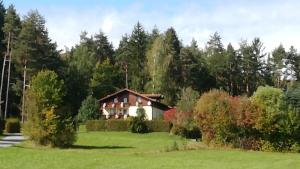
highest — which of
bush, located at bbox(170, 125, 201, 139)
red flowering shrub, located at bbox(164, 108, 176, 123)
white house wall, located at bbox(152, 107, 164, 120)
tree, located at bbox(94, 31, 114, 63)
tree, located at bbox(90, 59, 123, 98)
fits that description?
tree, located at bbox(94, 31, 114, 63)

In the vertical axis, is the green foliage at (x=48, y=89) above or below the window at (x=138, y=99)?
below

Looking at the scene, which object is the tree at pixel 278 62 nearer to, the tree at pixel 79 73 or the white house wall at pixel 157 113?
the white house wall at pixel 157 113

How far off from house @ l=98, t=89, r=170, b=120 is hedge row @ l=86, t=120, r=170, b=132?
1099cm

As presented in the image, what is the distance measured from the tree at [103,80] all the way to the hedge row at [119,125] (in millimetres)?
23869

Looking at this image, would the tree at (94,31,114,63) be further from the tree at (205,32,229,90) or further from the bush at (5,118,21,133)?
the bush at (5,118,21,133)

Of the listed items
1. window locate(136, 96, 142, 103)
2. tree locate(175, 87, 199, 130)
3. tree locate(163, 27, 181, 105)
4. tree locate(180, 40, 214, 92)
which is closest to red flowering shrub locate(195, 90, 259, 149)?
tree locate(175, 87, 199, 130)

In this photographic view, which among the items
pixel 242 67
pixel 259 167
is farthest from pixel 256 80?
pixel 259 167

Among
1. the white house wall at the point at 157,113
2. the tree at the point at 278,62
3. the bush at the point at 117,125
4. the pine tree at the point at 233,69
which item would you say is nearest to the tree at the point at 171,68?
the white house wall at the point at 157,113

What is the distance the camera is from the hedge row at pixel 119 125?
59875 millimetres

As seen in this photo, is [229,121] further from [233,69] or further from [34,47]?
[233,69]

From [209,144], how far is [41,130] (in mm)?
12955

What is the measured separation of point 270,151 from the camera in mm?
37406

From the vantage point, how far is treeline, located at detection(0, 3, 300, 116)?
74.3 metres

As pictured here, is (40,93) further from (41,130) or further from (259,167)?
(259,167)
